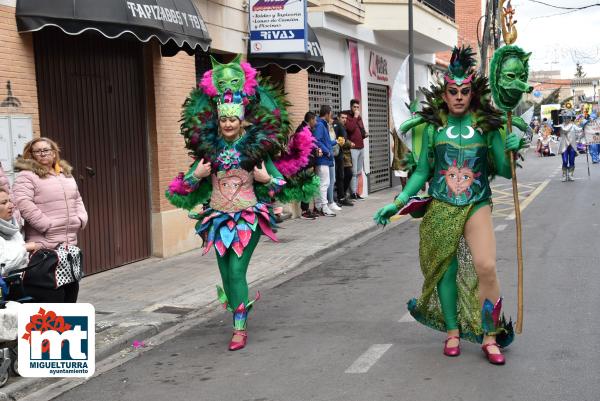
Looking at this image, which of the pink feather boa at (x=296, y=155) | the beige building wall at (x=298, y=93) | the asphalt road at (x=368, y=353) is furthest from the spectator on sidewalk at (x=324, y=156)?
the pink feather boa at (x=296, y=155)

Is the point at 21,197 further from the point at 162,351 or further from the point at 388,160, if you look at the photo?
the point at 388,160

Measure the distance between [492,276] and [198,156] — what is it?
2458 mm

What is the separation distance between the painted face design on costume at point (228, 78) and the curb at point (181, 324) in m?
2.24

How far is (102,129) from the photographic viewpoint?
10.2 m

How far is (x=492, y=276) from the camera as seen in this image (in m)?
5.68

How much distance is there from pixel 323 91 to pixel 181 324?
1100 centimetres

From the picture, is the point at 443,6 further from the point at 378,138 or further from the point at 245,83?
the point at 245,83

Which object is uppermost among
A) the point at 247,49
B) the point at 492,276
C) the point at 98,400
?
the point at 247,49

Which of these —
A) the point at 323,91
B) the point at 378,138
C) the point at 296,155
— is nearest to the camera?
the point at 296,155

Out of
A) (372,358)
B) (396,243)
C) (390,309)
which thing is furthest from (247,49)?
(372,358)

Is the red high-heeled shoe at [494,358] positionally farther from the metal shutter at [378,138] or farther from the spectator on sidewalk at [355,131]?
the metal shutter at [378,138]

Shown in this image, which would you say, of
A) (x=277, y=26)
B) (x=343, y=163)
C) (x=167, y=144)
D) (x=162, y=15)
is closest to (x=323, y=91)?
(x=343, y=163)

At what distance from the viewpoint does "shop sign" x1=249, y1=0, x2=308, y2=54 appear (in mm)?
13055

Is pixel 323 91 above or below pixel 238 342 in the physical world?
above
